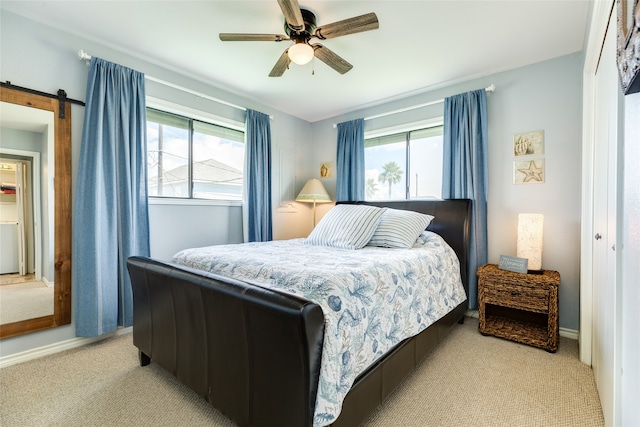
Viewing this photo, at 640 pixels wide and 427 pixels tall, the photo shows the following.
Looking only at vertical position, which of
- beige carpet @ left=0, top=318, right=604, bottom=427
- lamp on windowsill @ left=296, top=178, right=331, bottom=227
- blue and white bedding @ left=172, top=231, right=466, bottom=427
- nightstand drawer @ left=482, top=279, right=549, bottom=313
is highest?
lamp on windowsill @ left=296, top=178, right=331, bottom=227

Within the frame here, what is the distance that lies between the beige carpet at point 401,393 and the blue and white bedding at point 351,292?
0.36 metres

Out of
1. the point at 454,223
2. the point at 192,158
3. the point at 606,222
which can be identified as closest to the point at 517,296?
the point at 454,223

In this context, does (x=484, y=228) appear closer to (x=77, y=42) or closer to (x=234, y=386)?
(x=234, y=386)

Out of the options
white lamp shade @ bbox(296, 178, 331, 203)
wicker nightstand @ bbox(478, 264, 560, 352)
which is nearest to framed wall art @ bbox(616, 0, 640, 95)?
wicker nightstand @ bbox(478, 264, 560, 352)

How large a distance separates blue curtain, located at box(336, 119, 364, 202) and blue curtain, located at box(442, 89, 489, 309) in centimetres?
118

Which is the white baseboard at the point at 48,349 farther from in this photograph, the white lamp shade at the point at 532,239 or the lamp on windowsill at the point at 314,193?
the white lamp shade at the point at 532,239

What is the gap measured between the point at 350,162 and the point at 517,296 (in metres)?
2.36

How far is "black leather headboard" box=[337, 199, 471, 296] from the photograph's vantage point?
2.73 metres

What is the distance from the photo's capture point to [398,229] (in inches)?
99.0

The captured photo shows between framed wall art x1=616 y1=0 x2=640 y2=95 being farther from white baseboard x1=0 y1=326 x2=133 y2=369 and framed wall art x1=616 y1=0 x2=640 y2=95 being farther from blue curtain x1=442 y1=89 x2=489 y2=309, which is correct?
white baseboard x1=0 y1=326 x2=133 y2=369

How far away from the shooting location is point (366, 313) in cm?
135

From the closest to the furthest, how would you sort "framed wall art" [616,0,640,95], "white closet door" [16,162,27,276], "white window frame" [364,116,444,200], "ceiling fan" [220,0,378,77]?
"framed wall art" [616,0,640,95] < "ceiling fan" [220,0,378,77] < "white closet door" [16,162,27,276] < "white window frame" [364,116,444,200]

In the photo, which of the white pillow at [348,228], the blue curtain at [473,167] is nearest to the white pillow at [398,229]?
the white pillow at [348,228]

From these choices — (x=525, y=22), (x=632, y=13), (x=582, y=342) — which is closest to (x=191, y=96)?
(x=525, y=22)
